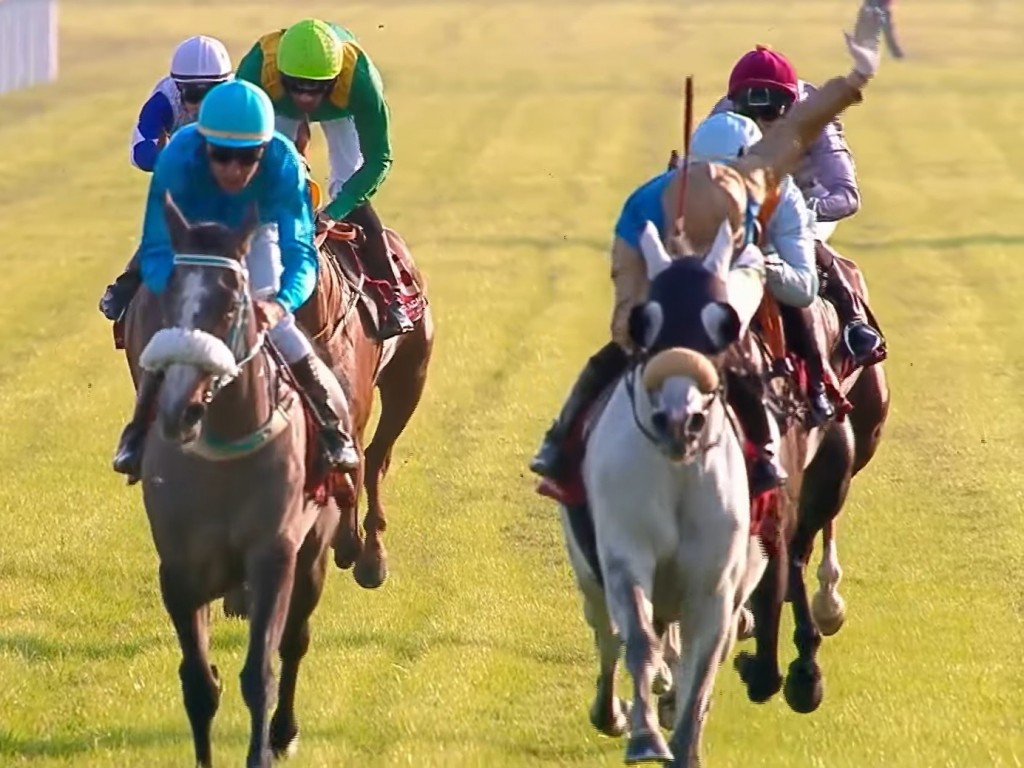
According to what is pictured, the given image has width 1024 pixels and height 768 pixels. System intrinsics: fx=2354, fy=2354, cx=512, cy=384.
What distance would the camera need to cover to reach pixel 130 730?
9297 mm

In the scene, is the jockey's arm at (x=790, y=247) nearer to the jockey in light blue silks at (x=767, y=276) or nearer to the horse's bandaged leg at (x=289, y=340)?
the jockey in light blue silks at (x=767, y=276)

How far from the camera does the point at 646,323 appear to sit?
7.38 m

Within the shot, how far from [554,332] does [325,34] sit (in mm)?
11148

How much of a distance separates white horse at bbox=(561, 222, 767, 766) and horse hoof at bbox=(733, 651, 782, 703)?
4.27 ft

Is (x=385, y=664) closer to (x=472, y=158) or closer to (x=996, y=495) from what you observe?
(x=996, y=495)

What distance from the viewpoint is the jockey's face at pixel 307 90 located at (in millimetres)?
10758

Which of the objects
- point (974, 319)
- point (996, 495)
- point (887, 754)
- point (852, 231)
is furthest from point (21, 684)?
point (852, 231)

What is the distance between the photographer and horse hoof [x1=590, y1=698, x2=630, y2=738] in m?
8.92

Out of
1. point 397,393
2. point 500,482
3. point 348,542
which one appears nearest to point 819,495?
point 348,542

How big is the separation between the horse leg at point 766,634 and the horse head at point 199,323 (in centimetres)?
246

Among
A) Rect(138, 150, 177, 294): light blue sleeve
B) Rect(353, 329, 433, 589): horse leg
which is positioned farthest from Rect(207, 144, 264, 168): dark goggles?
Rect(353, 329, 433, 589): horse leg

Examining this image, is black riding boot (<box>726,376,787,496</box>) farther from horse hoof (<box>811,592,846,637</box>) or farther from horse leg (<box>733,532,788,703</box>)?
horse hoof (<box>811,592,846,637</box>)

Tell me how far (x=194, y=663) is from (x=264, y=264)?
144 centimetres

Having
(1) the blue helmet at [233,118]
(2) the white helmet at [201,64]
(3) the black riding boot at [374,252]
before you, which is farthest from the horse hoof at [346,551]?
(1) the blue helmet at [233,118]
